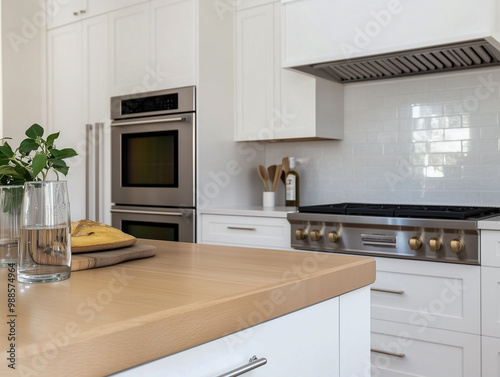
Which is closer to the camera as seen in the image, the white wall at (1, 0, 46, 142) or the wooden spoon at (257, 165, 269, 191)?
the wooden spoon at (257, 165, 269, 191)

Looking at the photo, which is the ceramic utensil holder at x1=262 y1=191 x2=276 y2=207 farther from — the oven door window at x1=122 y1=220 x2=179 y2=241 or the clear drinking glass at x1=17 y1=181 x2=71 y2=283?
the clear drinking glass at x1=17 y1=181 x2=71 y2=283

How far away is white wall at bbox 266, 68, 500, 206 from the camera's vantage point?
287 centimetres

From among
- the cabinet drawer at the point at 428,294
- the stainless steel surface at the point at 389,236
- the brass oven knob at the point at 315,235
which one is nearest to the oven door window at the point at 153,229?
the stainless steel surface at the point at 389,236

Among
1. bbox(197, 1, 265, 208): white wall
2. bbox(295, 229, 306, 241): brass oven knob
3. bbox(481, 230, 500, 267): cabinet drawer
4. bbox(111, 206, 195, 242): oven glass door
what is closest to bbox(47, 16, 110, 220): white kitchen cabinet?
bbox(111, 206, 195, 242): oven glass door

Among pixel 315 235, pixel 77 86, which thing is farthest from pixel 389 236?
pixel 77 86

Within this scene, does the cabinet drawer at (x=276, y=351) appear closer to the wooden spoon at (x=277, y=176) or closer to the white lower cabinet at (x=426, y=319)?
the white lower cabinet at (x=426, y=319)

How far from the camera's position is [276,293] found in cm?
83

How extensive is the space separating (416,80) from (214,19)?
4.21 feet

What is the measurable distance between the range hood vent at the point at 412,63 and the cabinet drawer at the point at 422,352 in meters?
1.30

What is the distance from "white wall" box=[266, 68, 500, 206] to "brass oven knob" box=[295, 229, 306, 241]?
0.69 metres

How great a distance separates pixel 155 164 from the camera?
3.46 m

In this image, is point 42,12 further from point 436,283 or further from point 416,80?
point 436,283

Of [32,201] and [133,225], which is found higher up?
[32,201]

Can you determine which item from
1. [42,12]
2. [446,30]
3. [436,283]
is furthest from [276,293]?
[42,12]
